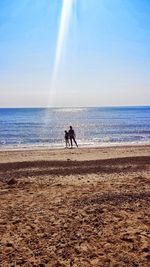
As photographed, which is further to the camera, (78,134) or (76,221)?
(78,134)

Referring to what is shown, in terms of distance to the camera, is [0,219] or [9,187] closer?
[0,219]

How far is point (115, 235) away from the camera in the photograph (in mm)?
7086

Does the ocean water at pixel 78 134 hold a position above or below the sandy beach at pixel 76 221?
above

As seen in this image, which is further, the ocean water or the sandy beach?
the ocean water

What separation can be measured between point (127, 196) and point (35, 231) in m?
3.76

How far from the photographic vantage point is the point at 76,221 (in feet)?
26.3

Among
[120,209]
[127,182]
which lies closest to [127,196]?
[120,209]

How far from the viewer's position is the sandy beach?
6.13m

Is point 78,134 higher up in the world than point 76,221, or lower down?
higher up

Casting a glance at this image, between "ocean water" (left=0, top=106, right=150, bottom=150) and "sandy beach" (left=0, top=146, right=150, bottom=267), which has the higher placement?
"ocean water" (left=0, top=106, right=150, bottom=150)

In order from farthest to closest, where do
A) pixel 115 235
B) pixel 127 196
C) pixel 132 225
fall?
pixel 127 196 < pixel 132 225 < pixel 115 235

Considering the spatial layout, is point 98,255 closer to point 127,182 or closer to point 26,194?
point 26,194

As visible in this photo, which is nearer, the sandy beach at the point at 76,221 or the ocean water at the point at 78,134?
the sandy beach at the point at 76,221

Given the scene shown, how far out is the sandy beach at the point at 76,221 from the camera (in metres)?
6.13
